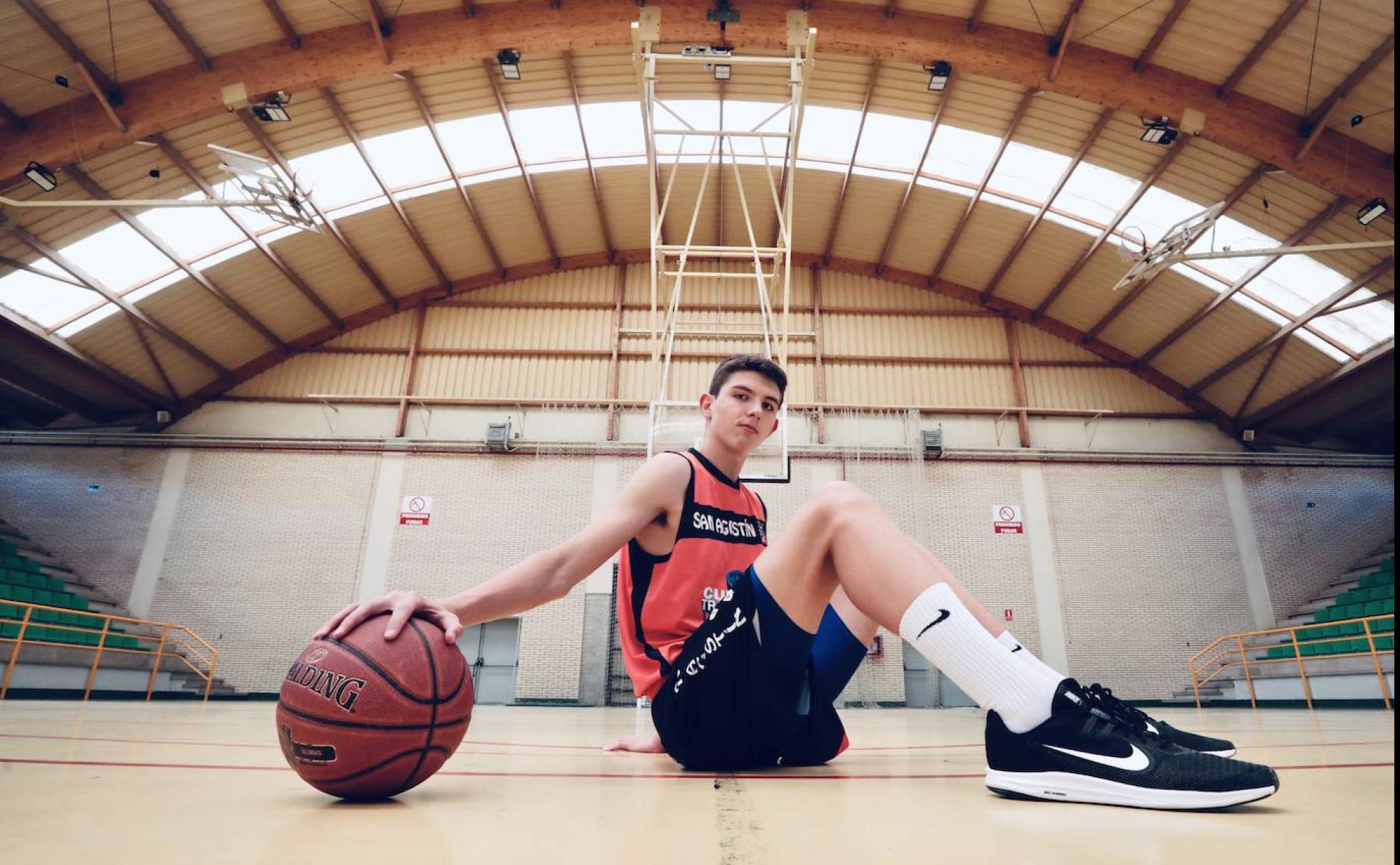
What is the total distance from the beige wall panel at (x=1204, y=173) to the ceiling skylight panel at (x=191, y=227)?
46.3 ft

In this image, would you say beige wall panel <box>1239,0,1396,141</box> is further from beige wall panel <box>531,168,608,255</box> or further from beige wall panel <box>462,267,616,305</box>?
beige wall panel <box>462,267,616,305</box>

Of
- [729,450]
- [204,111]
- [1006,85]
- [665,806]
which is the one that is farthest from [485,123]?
[665,806]

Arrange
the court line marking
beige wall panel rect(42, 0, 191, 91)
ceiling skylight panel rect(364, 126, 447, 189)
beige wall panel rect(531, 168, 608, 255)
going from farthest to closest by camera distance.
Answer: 1. beige wall panel rect(531, 168, 608, 255)
2. ceiling skylight panel rect(364, 126, 447, 189)
3. beige wall panel rect(42, 0, 191, 91)
4. the court line marking

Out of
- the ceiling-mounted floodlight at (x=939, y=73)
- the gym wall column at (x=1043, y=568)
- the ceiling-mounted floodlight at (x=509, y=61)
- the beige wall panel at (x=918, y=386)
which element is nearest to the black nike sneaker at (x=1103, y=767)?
the ceiling-mounted floodlight at (x=939, y=73)

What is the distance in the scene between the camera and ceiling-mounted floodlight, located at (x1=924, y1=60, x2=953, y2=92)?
30.3 ft

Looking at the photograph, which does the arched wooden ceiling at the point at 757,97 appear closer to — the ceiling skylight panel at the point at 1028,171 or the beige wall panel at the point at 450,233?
the beige wall panel at the point at 450,233

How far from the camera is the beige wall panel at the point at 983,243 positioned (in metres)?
12.9

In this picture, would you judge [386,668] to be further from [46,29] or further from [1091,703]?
[46,29]

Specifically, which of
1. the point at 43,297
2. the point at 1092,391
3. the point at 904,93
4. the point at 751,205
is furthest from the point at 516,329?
the point at 1092,391

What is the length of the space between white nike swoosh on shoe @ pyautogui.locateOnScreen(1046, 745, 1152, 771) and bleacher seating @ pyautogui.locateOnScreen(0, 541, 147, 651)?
12.2 m

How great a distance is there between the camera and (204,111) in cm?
900

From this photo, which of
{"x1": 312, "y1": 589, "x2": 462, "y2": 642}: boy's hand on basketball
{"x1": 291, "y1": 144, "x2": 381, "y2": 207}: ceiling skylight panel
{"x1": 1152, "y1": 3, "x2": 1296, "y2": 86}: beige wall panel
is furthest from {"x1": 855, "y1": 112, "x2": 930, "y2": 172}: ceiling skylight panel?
{"x1": 312, "y1": 589, "x2": 462, "y2": 642}: boy's hand on basketball

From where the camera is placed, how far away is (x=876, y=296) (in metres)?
14.9

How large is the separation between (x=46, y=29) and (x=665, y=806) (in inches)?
439
